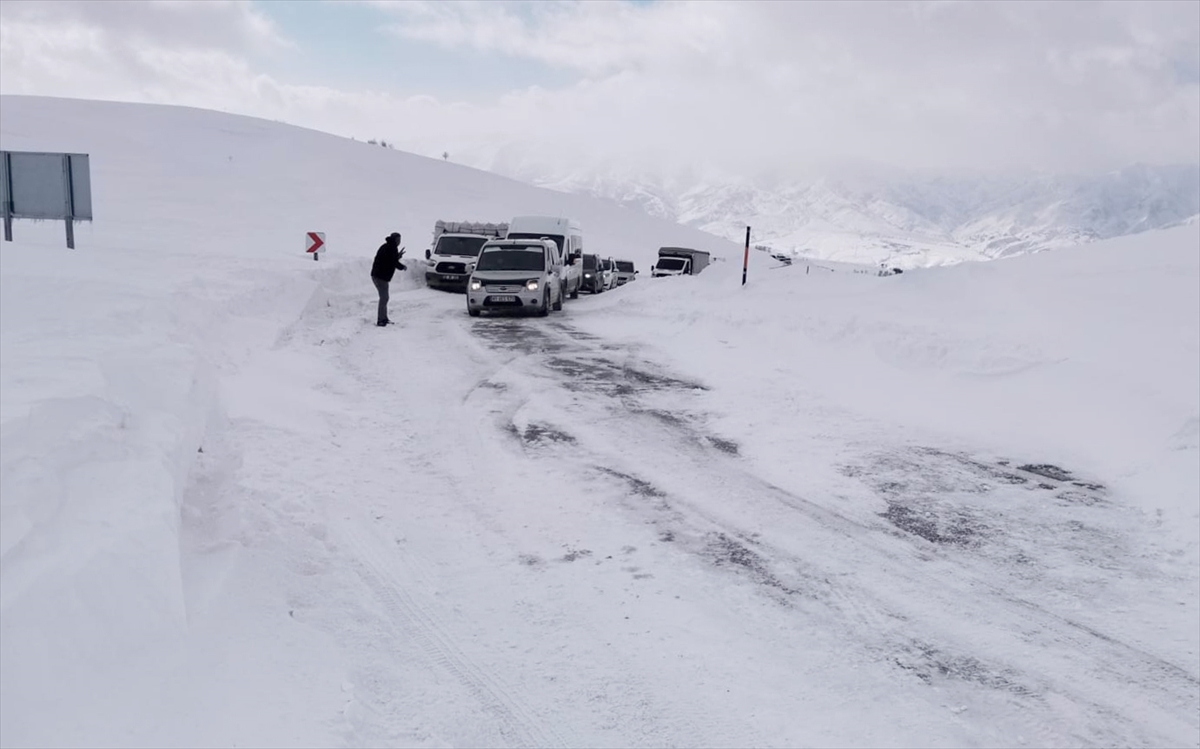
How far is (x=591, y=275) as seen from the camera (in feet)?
104

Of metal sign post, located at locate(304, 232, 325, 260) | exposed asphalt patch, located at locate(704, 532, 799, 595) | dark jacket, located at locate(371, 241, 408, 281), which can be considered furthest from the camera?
metal sign post, located at locate(304, 232, 325, 260)

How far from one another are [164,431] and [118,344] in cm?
194

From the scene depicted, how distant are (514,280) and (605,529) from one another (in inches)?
567

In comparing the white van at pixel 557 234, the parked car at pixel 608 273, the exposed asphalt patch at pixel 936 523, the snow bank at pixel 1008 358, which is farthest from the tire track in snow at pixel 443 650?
the parked car at pixel 608 273

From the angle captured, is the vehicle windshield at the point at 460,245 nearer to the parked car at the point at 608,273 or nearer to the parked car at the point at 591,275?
the parked car at the point at 591,275

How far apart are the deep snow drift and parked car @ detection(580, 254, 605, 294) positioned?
18544 mm

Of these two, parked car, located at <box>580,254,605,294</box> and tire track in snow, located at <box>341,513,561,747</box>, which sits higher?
parked car, located at <box>580,254,605,294</box>

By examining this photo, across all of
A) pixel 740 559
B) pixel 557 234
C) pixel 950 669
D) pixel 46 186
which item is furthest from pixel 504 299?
pixel 950 669

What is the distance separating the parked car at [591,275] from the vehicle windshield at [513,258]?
1045 centimetres

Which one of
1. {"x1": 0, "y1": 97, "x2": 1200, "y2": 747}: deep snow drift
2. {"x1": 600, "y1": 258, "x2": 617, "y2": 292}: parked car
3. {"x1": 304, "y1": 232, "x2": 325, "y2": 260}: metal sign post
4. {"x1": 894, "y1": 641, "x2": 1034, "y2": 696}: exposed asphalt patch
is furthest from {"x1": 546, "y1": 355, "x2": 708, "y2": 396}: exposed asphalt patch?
{"x1": 600, "y1": 258, "x2": 617, "y2": 292}: parked car

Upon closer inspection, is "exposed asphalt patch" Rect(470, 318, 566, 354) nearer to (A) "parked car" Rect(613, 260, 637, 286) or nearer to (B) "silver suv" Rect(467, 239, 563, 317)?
(B) "silver suv" Rect(467, 239, 563, 317)

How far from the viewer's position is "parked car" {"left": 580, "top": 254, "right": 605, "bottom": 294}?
31.6 m

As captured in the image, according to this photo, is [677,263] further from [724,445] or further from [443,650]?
[443,650]

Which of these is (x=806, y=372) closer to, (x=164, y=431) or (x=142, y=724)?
(x=164, y=431)
